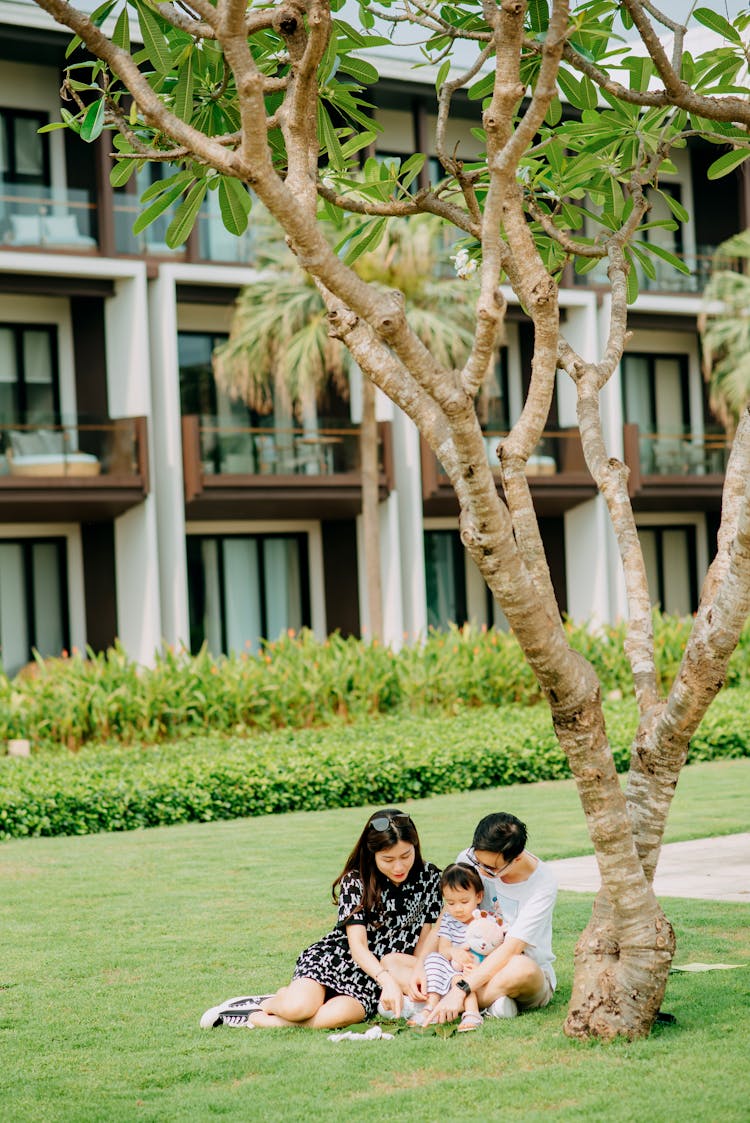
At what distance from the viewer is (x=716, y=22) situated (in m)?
5.84

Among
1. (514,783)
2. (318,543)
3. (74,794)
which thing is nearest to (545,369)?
(74,794)

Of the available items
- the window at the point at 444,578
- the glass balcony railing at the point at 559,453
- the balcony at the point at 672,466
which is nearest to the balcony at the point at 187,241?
the glass balcony railing at the point at 559,453

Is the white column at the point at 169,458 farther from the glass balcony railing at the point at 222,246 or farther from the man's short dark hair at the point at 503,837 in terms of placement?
the man's short dark hair at the point at 503,837

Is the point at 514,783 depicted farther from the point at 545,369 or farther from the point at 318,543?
the point at 318,543

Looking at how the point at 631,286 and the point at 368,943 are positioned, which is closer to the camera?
the point at 368,943

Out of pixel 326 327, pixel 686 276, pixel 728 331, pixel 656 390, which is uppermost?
pixel 686 276

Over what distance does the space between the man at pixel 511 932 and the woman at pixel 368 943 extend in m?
0.27

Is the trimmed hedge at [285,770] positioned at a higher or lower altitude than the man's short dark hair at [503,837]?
lower

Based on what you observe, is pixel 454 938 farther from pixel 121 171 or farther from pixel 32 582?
pixel 32 582

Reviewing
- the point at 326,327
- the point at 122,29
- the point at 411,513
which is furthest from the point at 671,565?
the point at 122,29

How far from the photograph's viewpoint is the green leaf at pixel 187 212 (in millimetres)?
5352

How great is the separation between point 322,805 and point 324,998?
6886mm

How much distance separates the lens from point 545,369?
5.07 meters

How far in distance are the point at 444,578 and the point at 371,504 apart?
16.8 ft
